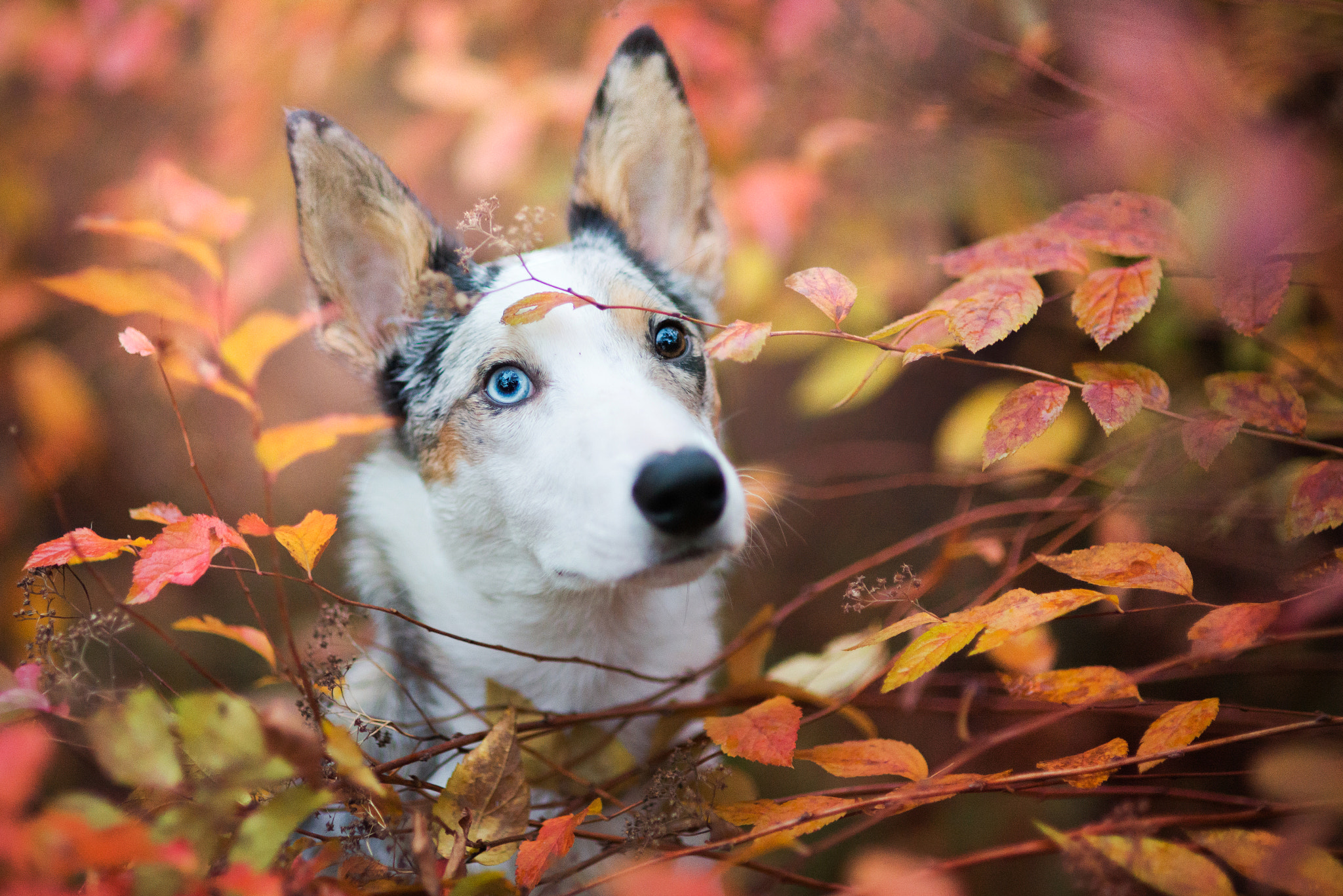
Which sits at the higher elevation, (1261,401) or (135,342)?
(135,342)

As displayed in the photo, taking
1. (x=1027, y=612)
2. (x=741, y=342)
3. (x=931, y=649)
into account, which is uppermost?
(x=741, y=342)

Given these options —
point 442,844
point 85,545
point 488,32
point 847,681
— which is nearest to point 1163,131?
point 847,681

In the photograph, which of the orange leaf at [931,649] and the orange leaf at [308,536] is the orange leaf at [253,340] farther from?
the orange leaf at [931,649]

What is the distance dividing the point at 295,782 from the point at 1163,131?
116 inches

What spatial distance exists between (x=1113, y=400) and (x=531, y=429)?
1439 mm

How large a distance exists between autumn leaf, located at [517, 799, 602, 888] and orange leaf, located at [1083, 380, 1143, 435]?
1.34 m

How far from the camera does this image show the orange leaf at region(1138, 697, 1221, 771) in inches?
58.3

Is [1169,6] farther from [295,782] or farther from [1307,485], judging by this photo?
[295,782]

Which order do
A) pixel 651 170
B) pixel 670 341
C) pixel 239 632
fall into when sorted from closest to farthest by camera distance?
1. pixel 239 632
2. pixel 670 341
3. pixel 651 170

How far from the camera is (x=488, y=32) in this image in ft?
13.6

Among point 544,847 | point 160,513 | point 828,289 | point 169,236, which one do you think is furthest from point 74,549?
point 828,289

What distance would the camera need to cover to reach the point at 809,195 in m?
3.53

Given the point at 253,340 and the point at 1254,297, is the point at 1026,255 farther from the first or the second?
the point at 253,340

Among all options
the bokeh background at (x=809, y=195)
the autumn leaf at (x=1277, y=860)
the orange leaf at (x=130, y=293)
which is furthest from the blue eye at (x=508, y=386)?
the autumn leaf at (x=1277, y=860)
